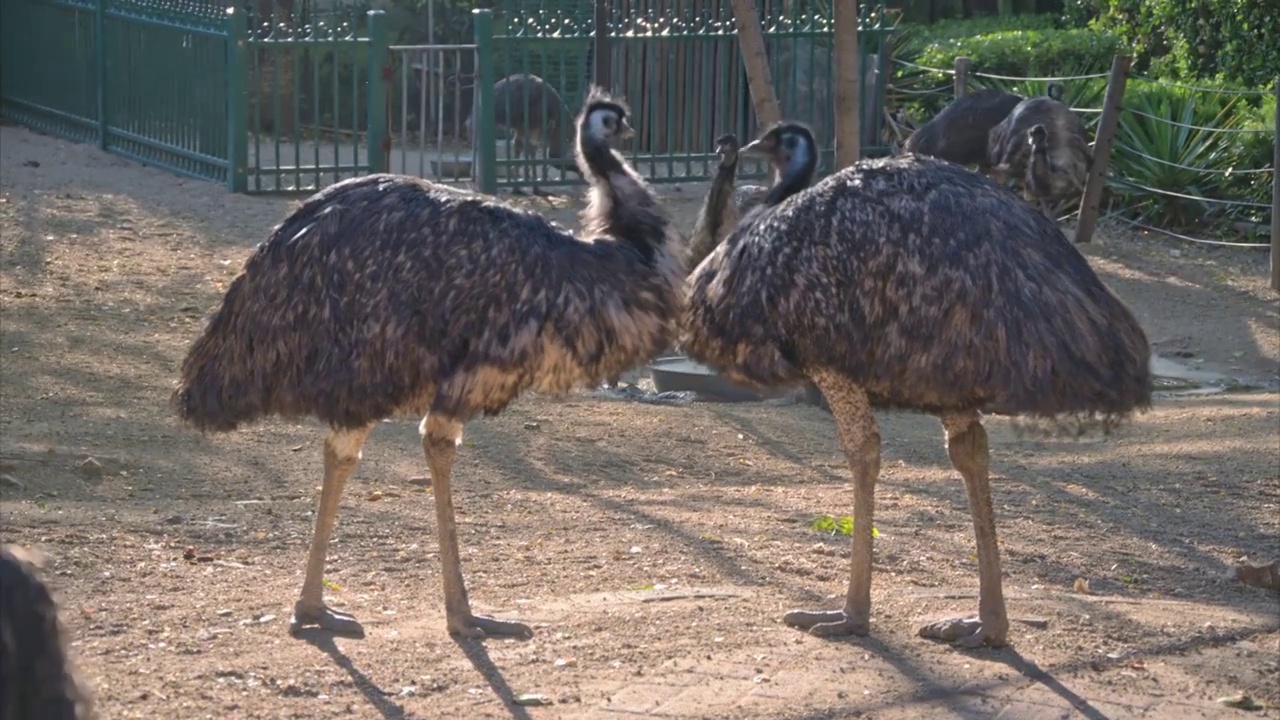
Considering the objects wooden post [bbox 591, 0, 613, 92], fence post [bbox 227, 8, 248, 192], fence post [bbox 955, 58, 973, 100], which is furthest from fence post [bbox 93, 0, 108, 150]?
fence post [bbox 955, 58, 973, 100]

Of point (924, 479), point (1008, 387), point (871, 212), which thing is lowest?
point (924, 479)

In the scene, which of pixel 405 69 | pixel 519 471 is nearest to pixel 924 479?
pixel 519 471

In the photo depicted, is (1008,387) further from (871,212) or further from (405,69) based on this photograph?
(405,69)

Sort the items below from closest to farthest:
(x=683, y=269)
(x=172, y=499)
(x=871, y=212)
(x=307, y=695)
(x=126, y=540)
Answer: (x=307, y=695)
(x=871, y=212)
(x=683, y=269)
(x=126, y=540)
(x=172, y=499)

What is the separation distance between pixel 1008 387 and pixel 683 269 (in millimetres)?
1112

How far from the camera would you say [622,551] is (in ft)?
21.1

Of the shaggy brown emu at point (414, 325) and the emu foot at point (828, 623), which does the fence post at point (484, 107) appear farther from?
the emu foot at point (828, 623)

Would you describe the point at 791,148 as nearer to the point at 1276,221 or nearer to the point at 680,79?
the point at 1276,221

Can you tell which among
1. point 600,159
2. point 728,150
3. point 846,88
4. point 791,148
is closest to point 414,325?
point 600,159

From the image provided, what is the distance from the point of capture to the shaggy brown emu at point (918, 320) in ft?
16.0

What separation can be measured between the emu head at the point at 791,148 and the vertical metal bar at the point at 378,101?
7656 mm

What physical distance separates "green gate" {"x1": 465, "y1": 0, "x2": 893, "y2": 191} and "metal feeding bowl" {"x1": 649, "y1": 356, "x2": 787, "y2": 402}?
14.6ft

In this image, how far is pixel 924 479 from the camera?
7.80 m

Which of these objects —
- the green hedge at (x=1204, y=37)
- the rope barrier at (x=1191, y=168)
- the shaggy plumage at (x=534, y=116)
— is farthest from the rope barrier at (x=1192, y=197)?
the shaggy plumage at (x=534, y=116)
